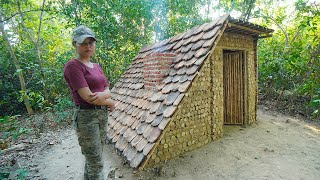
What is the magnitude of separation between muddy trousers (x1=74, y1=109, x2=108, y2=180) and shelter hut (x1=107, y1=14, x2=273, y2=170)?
2.21ft

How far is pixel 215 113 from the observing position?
14.2 ft

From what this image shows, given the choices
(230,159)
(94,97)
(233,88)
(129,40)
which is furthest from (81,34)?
(129,40)

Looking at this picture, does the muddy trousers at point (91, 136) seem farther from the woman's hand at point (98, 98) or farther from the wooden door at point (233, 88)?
the wooden door at point (233, 88)

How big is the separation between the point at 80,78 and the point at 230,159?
316cm

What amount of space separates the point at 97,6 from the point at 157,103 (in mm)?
5522

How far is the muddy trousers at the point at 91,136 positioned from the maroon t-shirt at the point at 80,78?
0.55 ft

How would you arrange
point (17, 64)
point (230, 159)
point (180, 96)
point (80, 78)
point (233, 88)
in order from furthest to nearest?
point (17, 64)
point (233, 88)
point (230, 159)
point (180, 96)
point (80, 78)

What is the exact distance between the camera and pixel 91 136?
2.18m

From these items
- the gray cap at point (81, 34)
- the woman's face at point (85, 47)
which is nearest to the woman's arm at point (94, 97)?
the woman's face at point (85, 47)

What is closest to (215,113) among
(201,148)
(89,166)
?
(201,148)

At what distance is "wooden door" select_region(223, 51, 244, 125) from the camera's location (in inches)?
217

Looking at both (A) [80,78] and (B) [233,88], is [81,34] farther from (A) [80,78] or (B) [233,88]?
(B) [233,88]

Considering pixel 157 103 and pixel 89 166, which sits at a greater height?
pixel 157 103

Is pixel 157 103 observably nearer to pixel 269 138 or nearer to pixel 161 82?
pixel 161 82
